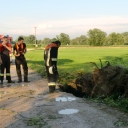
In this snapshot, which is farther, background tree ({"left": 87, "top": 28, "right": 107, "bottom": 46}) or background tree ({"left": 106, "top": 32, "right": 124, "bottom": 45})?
background tree ({"left": 106, "top": 32, "right": 124, "bottom": 45})

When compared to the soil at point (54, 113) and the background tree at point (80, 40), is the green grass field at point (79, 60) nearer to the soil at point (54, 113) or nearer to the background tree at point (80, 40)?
the soil at point (54, 113)

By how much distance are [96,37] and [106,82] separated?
106 metres

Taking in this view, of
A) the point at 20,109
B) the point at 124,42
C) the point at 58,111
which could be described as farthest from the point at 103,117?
the point at 124,42

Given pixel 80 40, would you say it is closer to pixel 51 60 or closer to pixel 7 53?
pixel 7 53

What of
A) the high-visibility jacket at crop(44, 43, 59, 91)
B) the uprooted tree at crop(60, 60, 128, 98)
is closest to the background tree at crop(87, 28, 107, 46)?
the uprooted tree at crop(60, 60, 128, 98)

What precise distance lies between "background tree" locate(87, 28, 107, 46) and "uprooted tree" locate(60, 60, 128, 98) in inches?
4103

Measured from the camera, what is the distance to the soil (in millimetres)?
5508

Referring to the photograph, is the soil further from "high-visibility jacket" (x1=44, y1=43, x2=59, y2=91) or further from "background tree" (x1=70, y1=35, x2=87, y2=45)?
"background tree" (x1=70, y1=35, x2=87, y2=45)

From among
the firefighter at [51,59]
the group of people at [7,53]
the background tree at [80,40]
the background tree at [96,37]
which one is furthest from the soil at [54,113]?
the background tree at [80,40]

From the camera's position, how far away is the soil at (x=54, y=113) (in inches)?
217

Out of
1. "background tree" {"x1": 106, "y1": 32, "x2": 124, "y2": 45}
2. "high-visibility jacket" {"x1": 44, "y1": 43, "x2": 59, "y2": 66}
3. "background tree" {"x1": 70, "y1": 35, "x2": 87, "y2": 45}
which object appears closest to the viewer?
"high-visibility jacket" {"x1": 44, "y1": 43, "x2": 59, "y2": 66}

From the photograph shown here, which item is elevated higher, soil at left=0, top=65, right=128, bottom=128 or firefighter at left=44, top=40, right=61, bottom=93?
firefighter at left=44, top=40, right=61, bottom=93

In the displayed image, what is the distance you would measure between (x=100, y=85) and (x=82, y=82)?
1173 millimetres

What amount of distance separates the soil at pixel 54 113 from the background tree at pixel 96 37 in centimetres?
10549
